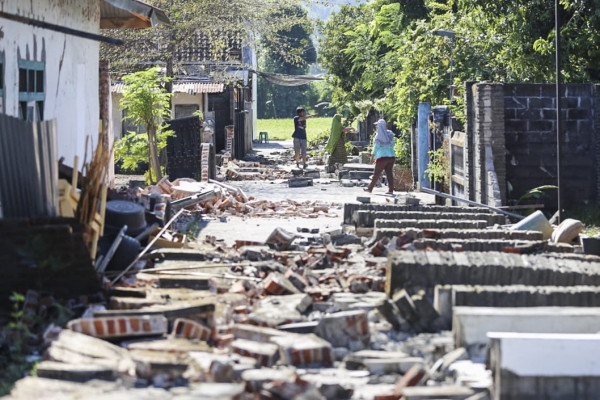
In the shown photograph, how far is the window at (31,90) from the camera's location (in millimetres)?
12781

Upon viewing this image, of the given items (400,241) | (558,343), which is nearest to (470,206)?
(400,241)

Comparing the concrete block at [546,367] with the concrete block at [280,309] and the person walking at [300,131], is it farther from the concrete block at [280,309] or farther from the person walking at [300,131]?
the person walking at [300,131]

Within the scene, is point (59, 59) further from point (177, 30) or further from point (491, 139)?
point (177, 30)

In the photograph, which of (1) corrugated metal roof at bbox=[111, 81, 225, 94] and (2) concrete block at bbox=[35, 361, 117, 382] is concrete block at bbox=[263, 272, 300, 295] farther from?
(1) corrugated metal roof at bbox=[111, 81, 225, 94]

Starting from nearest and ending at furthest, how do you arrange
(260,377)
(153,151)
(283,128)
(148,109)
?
(260,377) < (148,109) < (153,151) < (283,128)

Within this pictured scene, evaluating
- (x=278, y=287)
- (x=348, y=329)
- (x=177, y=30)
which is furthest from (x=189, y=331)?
(x=177, y=30)

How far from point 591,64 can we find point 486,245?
9176 millimetres

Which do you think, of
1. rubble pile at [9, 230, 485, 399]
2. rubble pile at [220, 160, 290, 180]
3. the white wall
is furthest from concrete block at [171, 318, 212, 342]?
rubble pile at [220, 160, 290, 180]

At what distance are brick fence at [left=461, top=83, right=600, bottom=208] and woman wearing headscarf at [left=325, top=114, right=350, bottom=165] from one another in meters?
15.2

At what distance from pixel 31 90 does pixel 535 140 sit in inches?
297

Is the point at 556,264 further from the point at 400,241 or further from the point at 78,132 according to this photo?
the point at 78,132

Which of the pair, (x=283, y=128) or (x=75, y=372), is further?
(x=283, y=128)

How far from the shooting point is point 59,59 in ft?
48.7

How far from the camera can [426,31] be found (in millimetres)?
25594
